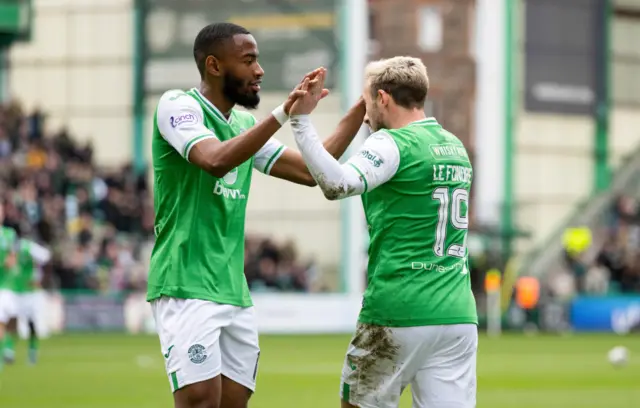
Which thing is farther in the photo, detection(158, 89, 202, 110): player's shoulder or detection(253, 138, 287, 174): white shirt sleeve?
detection(253, 138, 287, 174): white shirt sleeve

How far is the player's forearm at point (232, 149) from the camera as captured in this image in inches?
267

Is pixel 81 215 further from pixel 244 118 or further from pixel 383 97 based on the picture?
pixel 383 97

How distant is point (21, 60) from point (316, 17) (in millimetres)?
9086

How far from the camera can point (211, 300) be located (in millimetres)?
A: 7160

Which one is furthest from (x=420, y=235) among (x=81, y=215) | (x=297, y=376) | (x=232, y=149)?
(x=81, y=215)

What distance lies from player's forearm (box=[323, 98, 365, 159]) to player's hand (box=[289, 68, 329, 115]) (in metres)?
0.88

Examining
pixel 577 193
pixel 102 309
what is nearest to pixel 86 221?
pixel 102 309

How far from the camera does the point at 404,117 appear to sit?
7027mm

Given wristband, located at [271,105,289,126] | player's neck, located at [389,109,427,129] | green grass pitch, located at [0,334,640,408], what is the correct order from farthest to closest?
1. green grass pitch, located at [0,334,640,408]
2. player's neck, located at [389,109,427,129]
3. wristband, located at [271,105,289,126]

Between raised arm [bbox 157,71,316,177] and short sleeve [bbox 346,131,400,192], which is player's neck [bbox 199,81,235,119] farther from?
short sleeve [bbox 346,131,400,192]

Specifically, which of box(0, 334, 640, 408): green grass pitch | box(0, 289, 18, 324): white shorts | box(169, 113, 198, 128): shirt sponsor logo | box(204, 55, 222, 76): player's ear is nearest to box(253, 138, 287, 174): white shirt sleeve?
box(204, 55, 222, 76): player's ear

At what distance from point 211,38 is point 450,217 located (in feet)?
4.97

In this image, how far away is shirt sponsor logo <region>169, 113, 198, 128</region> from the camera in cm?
709

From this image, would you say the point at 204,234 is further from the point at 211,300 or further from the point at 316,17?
the point at 316,17
